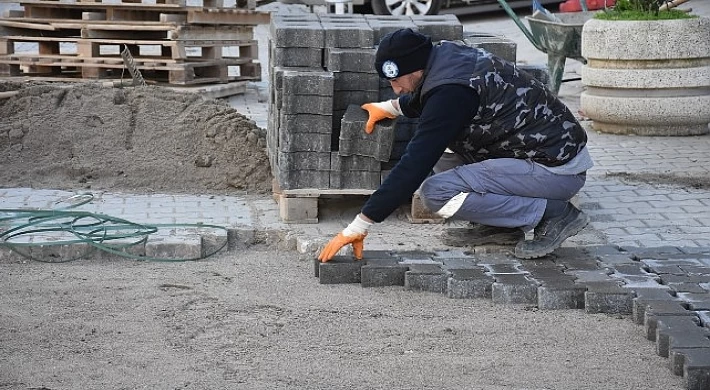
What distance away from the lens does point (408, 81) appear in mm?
5730

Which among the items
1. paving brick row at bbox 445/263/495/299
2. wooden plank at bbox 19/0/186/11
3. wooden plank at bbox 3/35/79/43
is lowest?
paving brick row at bbox 445/263/495/299

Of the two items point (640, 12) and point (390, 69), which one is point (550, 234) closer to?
point (390, 69)

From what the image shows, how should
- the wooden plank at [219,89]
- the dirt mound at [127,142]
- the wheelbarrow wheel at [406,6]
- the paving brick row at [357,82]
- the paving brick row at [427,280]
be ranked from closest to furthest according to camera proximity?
the paving brick row at [427,280] < the paving brick row at [357,82] < the dirt mound at [127,142] < the wooden plank at [219,89] < the wheelbarrow wheel at [406,6]

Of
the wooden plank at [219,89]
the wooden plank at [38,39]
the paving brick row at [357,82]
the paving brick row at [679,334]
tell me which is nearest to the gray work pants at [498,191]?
the paving brick row at [357,82]

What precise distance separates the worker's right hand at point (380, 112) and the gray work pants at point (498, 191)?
51cm

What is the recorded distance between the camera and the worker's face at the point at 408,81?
18.7ft

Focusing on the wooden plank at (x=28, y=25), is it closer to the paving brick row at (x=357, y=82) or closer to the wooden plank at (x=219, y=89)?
the wooden plank at (x=219, y=89)

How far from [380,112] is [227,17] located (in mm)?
5538

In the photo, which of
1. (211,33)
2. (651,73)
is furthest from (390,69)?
(211,33)

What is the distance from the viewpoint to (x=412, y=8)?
17.0 metres

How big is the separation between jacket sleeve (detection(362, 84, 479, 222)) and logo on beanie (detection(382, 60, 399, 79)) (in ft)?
0.81

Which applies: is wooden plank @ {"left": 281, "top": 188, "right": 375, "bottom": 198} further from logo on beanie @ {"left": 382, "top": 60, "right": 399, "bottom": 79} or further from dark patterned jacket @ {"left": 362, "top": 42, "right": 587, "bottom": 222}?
logo on beanie @ {"left": 382, "top": 60, "right": 399, "bottom": 79}

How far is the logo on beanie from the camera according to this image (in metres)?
5.61

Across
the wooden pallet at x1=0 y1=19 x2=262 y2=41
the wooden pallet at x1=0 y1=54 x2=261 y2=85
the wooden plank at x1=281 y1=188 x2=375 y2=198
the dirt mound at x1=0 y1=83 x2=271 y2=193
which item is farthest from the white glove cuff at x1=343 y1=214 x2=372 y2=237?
the wooden pallet at x1=0 y1=19 x2=262 y2=41
